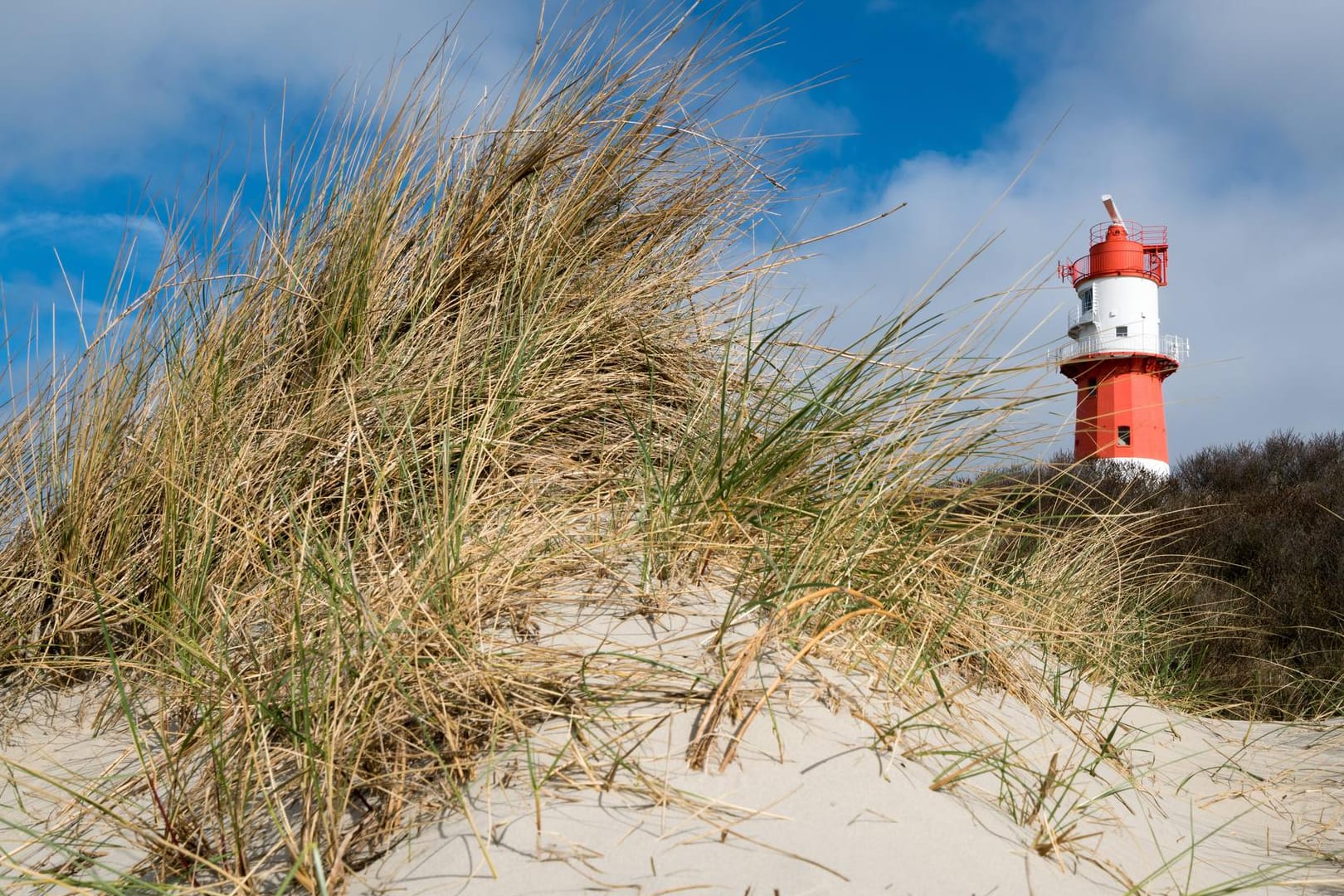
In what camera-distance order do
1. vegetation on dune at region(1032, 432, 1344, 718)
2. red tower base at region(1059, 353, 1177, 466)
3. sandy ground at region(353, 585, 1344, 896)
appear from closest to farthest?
sandy ground at region(353, 585, 1344, 896) → vegetation on dune at region(1032, 432, 1344, 718) → red tower base at region(1059, 353, 1177, 466)

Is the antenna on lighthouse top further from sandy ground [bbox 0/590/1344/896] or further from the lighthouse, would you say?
sandy ground [bbox 0/590/1344/896]

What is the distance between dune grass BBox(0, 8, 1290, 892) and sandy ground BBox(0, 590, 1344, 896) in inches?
1.7

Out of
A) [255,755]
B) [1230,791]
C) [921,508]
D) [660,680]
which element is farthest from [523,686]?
[1230,791]

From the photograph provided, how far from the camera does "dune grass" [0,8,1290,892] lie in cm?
137

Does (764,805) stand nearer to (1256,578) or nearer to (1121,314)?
(1256,578)

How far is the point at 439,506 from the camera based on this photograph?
6.01 ft

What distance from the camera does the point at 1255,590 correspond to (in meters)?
5.64

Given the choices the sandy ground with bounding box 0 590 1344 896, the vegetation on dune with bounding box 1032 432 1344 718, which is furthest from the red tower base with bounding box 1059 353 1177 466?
the sandy ground with bounding box 0 590 1344 896

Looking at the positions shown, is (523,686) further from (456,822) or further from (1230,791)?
(1230,791)

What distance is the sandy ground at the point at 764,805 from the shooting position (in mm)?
1140

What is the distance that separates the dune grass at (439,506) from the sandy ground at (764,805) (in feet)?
0.14

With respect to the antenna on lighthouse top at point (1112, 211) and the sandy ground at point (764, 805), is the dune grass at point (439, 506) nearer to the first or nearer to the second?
the sandy ground at point (764, 805)

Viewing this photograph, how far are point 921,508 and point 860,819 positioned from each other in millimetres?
1201

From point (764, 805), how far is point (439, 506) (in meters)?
0.91
